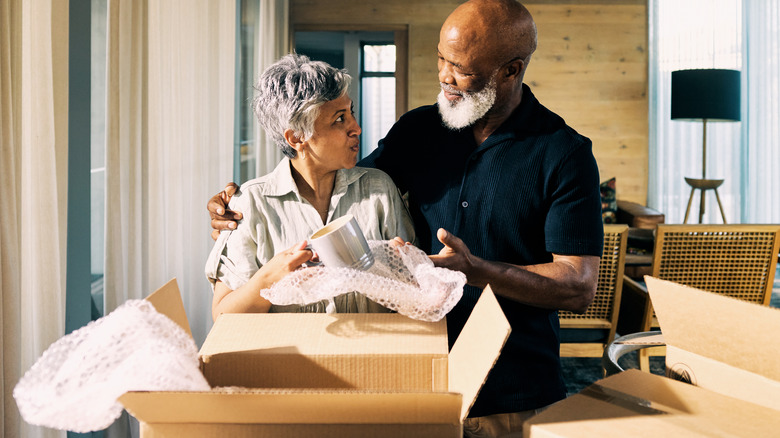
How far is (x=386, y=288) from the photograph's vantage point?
0.91 meters

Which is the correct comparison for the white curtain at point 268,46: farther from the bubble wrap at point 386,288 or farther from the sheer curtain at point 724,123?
the sheer curtain at point 724,123

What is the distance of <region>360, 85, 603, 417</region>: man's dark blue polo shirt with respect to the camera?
4.22ft

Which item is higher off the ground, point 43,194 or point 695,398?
point 43,194

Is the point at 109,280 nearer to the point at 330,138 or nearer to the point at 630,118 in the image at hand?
the point at 330,138

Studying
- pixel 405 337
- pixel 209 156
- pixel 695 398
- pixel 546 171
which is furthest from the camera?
pixel 209 156

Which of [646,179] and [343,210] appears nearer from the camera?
[343,210]

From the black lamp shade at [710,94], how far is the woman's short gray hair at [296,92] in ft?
14.8

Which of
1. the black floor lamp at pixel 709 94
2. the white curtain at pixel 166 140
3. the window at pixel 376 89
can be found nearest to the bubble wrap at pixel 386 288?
the white curtain at pixel 166 140

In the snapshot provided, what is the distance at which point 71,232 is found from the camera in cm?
168

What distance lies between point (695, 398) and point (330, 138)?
85 centimetres

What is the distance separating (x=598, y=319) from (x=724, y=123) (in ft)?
14.3

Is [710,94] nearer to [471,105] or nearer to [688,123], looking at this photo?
[688,123]

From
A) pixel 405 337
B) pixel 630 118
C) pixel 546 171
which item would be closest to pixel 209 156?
pixel 546 171

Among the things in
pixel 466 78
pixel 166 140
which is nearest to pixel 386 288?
pixel 466 78
